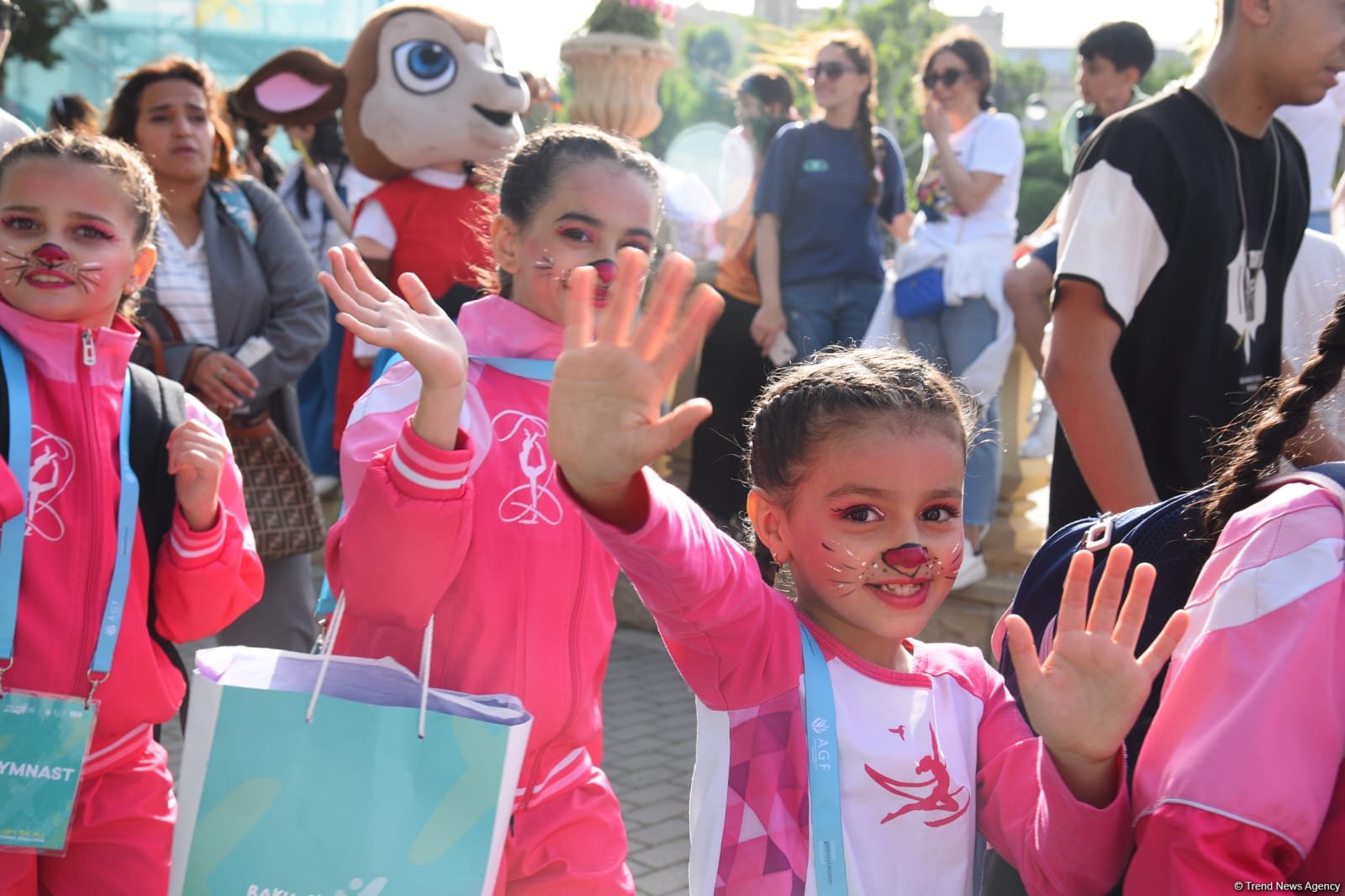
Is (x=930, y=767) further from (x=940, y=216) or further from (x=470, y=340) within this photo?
(x=940, y=216)

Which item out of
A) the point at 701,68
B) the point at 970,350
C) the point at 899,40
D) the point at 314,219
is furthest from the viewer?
the point at 899,40

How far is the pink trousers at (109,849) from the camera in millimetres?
2363

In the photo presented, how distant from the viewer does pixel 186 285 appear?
4.16 m

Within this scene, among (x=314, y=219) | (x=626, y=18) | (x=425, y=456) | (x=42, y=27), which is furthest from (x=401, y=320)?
(x=42, y=27)

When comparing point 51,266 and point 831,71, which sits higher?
point 831,71

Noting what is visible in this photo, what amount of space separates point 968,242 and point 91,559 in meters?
3.89

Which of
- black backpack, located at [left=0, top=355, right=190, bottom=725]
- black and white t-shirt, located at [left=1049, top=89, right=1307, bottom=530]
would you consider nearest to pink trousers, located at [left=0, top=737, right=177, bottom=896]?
black backpack, located at [left=0, top=355, right=190, bottom=725]

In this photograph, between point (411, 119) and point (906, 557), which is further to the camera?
point (411, 119)

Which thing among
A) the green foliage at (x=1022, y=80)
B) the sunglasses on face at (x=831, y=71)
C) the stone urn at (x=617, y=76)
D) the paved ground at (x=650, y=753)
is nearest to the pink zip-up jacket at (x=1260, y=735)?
the paved ground at (x=650, y=753)

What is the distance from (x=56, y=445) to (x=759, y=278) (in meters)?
3.72

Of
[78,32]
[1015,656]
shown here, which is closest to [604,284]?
[1015,656]

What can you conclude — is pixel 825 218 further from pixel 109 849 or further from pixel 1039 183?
pixel 1039 183

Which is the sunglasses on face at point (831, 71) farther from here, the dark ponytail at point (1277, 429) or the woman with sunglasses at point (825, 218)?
the dark ponytail at point (1277, 429)

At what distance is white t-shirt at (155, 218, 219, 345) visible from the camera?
162 inches
